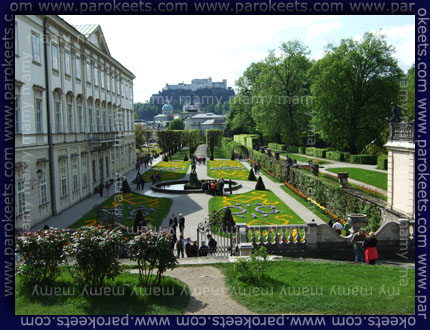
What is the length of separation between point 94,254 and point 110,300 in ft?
3.68

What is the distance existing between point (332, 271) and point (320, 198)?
13077mm

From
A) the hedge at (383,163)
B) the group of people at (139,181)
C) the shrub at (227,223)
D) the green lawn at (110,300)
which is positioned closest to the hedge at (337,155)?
the hedge at (383,163)

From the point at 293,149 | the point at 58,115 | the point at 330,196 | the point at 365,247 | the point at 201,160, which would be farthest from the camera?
the point at 293,149

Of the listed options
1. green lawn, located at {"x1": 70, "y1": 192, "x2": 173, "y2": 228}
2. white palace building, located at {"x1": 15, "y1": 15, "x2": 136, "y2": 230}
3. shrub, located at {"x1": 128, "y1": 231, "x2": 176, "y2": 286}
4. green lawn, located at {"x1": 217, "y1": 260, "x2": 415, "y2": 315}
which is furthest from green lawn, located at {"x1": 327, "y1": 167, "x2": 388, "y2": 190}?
white palace building, located at {"x1": 15, "y1": 15, "x2": 136, "y2": 230}

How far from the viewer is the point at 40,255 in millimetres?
9945

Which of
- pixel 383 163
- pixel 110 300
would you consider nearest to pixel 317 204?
pixel 383 163

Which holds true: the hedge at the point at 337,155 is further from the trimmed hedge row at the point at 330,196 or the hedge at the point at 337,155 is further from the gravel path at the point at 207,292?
the gravel path at the point at 207,292

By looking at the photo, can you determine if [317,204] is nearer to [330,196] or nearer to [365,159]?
[330,196]

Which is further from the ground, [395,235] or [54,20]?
[54,20]
